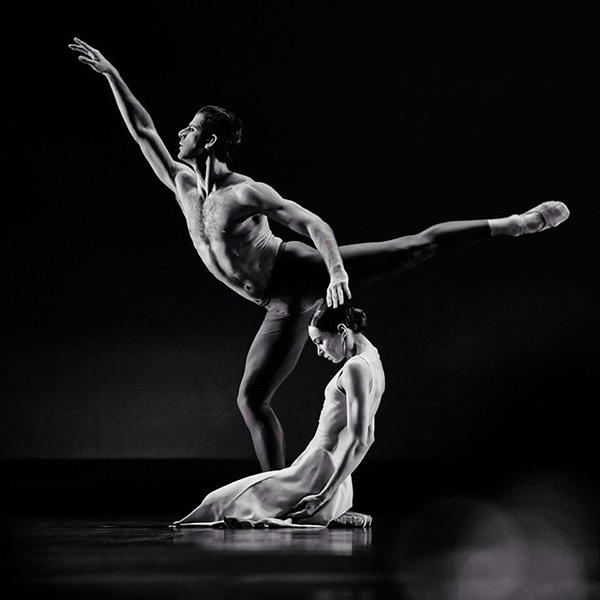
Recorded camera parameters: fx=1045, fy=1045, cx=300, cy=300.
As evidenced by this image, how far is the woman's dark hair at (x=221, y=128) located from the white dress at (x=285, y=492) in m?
0.95

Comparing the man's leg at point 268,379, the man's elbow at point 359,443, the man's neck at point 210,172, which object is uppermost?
the man's neck at point 210,172

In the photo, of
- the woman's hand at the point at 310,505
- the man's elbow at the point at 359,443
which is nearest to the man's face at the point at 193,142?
the man's elbow at the point at 359,443

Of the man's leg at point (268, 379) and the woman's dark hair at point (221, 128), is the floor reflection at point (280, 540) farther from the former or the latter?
the woman's dark hair at point (221, 128)

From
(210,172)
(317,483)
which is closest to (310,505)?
(317,483)

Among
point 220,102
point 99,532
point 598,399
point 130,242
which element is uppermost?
point 220,102

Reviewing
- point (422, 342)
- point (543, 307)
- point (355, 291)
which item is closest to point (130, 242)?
point (355, 291)

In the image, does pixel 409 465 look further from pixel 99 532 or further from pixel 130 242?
pixel 99 532

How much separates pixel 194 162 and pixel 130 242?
3505 millimetres

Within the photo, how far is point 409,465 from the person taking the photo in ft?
21.4

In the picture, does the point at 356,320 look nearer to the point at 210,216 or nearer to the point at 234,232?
Result: the point at 234,232

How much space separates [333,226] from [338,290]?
3.73 metres

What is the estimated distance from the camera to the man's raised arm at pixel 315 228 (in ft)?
11.8

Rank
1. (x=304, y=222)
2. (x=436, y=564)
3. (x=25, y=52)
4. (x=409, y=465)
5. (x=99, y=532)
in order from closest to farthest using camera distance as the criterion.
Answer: (x=436, y=564) → (x=99, y=532) → (x=304, y=222) → (x=409, y=465) → (x=25, y=52)

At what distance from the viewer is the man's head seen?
12.8ft
